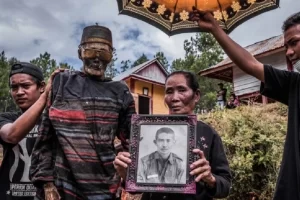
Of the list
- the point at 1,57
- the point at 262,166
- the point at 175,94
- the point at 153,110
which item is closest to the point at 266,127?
the point at 262,166

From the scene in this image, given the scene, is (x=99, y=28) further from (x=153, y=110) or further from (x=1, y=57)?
(x=1, y=57)

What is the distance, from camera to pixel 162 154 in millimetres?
2021

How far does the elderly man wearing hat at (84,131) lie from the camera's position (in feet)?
7.23

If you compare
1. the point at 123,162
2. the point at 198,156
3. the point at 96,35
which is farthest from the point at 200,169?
the point at 96,35

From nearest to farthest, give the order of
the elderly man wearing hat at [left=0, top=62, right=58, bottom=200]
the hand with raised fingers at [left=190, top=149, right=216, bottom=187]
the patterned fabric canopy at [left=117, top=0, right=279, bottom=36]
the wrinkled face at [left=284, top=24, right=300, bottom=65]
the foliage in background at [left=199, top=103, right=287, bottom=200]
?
the hand with raised fingers at [left=190, top=149, right=216, bottom=187]
the wrinkled face at [left=284, top=24, right=300, bottom=65]
the elderly man wearing hat at [left=0, top=62, right=58, bottom=200]
the patterned fabric canopy at [left=117, top=0, right=279, bottom=36]
the foliage in background at [left=199, top=103, right=287, bottom=200]

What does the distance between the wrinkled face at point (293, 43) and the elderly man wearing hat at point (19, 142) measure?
1645mm

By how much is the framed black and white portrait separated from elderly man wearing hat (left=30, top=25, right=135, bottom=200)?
296 millimetres

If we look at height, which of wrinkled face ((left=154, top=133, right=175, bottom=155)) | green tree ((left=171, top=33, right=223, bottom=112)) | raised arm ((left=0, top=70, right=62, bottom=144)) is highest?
green tree ((left=171, top=33, right=223, bottom=112))

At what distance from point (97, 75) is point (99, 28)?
0.32 metres

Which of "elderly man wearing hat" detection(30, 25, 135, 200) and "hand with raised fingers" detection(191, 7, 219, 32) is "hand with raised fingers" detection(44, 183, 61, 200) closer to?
"elderly man wearing hat" detection(30, 25, 135, 200)

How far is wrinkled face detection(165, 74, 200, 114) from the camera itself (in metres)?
2.48

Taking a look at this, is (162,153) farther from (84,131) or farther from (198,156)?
(84,131)

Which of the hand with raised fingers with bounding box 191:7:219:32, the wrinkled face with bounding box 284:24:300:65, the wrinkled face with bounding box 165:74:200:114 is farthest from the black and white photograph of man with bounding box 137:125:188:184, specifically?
the wrinkled face with bounding box 284:24:300:65

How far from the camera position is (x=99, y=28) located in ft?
8.20
